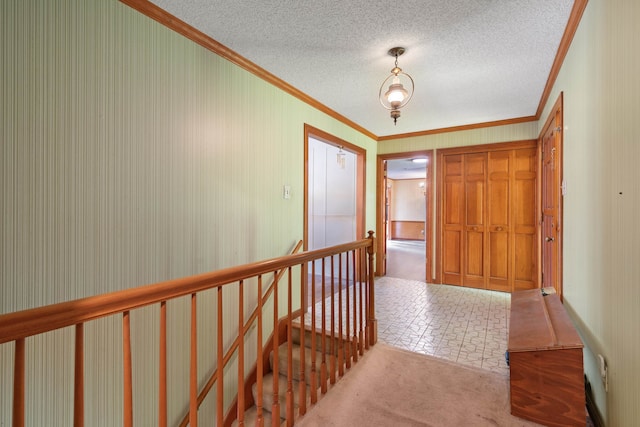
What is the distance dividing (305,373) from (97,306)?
155 cm

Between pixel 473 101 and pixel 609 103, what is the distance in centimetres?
216

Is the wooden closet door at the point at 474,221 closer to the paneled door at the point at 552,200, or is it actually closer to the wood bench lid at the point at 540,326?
the paneled door at the point at 552,200

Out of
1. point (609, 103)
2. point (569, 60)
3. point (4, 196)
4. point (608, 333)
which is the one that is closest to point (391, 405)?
point (608, 333)

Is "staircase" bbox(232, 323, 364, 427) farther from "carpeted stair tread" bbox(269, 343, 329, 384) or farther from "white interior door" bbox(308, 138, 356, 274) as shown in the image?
"white interior door" bbox(308, 138, 356, 274)

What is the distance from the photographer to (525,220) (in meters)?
4.04

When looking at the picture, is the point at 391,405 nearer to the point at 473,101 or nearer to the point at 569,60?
the point at 569,60

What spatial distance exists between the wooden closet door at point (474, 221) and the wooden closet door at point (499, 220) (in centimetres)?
8

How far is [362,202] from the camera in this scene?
183 inches

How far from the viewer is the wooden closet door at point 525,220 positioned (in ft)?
13.0

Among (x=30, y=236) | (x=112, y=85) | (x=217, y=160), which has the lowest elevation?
(x=30, y=236)

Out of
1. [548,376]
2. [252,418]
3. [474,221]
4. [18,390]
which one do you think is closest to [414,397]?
[548,376]

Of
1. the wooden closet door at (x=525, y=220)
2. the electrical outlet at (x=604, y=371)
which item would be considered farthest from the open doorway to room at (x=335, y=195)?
the electrical outlet at (x=604, y=371)

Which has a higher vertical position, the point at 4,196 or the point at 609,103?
the point at 609,103

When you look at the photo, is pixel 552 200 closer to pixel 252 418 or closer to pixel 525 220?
pixel 525 220
